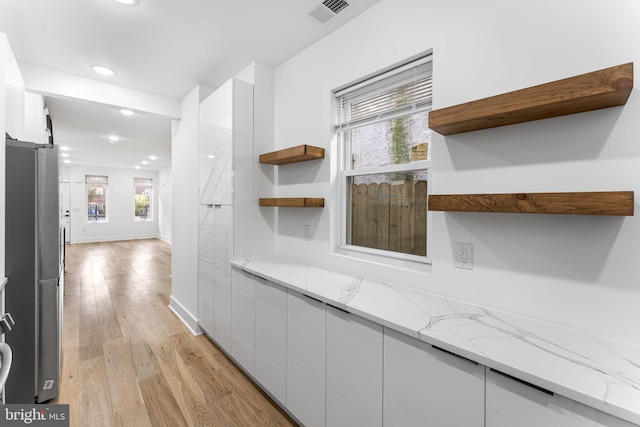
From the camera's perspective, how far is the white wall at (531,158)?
1057 millimetres

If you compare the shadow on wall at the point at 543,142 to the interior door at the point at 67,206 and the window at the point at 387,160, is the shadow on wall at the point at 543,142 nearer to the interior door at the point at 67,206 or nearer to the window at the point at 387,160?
the window at the point at 387,160

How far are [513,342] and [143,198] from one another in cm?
1203

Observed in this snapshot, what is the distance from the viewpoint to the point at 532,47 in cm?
124

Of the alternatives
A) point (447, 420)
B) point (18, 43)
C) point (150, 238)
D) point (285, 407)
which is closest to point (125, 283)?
point (18, 43)

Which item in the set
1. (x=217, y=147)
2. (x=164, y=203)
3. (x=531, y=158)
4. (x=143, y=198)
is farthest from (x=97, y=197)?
(x=531, y=158)

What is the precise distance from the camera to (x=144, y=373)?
2.31m

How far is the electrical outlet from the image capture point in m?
1.44

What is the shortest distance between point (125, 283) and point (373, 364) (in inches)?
197

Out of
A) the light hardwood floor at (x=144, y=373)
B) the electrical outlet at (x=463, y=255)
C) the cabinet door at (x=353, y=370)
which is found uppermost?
the electrical outlet at (x=463, y=255)

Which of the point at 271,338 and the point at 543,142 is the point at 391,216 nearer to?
the point at 543,142

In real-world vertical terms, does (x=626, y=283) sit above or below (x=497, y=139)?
below

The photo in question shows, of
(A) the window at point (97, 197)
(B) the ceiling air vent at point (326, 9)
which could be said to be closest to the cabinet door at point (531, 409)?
(B) the ceiling air vent at point (326, 9)

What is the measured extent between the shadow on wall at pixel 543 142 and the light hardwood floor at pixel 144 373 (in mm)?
1934

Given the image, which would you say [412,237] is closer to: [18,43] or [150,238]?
[18,43]
